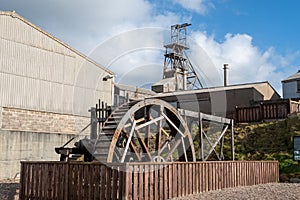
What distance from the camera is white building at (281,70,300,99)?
37.9 metres

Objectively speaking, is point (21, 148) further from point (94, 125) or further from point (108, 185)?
point (108, 185)

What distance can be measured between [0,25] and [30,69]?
10.7ft

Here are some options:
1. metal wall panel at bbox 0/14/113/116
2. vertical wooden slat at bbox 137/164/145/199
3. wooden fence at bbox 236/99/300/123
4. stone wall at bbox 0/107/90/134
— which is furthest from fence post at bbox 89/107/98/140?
wooden fence at bbox 236/99/300/123

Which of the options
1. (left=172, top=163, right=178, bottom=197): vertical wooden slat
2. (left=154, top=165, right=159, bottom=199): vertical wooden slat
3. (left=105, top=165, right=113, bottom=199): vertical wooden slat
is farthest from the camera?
(left=172, top=163, right=178, bottom=197): vertical wooden slat

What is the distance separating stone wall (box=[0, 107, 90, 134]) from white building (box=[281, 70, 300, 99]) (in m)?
21.6

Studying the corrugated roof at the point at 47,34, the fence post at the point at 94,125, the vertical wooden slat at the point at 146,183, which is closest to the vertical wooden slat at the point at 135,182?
A: the vertical wooden slat at the point at 146,183

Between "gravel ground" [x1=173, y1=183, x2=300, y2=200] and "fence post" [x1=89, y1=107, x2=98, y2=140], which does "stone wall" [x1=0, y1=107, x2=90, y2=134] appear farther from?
"gravel ground" [x1=173, y1=183, x2=300, y2=200]

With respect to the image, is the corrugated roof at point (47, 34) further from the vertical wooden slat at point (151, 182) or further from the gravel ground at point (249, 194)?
the gravel ground at point (249, 194)

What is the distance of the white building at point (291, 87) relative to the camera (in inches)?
1494

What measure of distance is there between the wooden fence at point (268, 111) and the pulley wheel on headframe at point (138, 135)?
1030 cm

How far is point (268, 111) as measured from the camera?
1013 inches

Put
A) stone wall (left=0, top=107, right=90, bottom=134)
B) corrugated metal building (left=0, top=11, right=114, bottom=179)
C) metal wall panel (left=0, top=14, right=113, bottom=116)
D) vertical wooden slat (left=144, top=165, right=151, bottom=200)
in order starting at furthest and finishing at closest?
metal wall panel (left=0, top=14, right=113, bottom=116) < stone wall (left=0, top=107, right=90, bottom=134) < corrugated metal building (left=0, top=11, right=114, bottom=179) < vertical wooden slat (left=144, top=165, right=151, bottom=200)

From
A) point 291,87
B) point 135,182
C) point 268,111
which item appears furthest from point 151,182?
point 291,87

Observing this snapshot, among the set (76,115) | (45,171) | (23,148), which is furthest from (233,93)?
(45,171)
